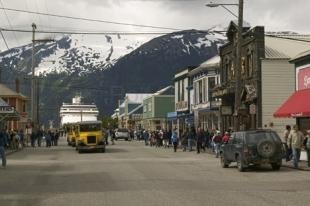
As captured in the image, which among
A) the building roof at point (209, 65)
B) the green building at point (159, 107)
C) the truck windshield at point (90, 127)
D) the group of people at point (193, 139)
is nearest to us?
the group of people at point (193, 139)

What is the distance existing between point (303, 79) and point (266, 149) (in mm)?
9351

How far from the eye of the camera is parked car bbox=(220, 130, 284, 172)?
2508 centimetres

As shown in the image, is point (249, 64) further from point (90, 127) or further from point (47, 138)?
point (47, 138)

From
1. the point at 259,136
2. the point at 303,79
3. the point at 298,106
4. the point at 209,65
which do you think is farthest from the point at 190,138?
the point at 259,136

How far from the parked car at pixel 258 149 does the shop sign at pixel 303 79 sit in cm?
774

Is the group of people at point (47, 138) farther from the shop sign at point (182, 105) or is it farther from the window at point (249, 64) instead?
the window at point (249, 64)

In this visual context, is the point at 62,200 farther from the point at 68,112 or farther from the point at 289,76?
the point at 68,112

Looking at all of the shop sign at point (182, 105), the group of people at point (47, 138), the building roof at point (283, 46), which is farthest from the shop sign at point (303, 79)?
the shop sign at point (182, 105)

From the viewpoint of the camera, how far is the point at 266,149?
2506cm

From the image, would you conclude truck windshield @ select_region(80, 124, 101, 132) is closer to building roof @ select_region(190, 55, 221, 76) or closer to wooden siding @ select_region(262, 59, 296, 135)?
wooden siding @ select_region(262, 59, 296, 135)

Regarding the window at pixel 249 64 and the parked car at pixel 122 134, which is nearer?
the window at pixel 249 64

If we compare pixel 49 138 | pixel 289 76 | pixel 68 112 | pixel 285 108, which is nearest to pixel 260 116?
pixel 289 76

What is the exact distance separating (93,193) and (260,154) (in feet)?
31.4

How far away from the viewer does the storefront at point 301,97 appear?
31.3 meters
